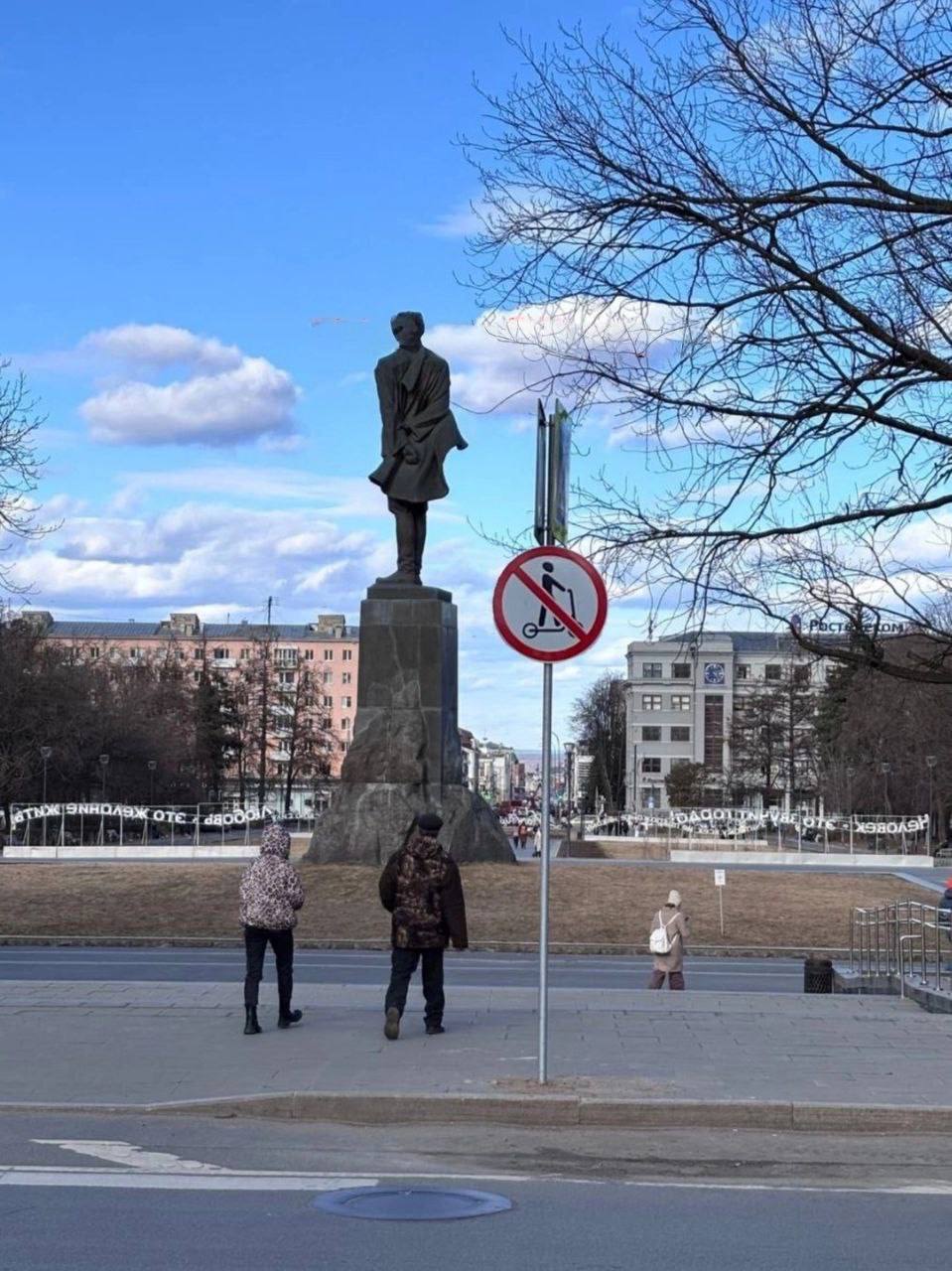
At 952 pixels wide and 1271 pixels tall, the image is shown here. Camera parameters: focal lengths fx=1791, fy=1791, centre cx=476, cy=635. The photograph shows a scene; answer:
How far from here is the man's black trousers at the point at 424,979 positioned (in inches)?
520

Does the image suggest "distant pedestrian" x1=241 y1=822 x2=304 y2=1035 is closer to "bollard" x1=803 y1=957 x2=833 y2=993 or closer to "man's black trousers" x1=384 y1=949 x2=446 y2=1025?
"man's black trousers" x1=384 y1=949 x2=446 y2=1025

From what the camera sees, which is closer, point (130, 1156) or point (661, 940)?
point (130, 1156)

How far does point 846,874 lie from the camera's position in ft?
129

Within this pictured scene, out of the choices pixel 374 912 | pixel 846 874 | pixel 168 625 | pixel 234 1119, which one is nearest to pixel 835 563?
pixel 234 1119

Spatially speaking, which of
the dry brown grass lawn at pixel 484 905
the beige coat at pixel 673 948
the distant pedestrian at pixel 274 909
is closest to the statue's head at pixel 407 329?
the dry brown grass lawn at pixel 484 905

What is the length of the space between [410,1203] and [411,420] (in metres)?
23.7

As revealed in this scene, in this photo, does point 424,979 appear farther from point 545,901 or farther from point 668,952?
point 668,952

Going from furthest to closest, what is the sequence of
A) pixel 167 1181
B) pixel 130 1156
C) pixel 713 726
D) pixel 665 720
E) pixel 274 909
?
pixel 665 720 < pixel 713 726 < pixel 274 909 < pixel 130 1156 < pixel 167 1181

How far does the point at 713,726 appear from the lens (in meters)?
159

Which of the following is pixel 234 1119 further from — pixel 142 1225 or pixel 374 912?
pixel 374 912

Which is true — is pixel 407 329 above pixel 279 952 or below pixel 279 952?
above

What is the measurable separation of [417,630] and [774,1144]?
20.8m

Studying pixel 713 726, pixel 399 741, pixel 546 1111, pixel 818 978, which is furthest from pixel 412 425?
pixel 713 726

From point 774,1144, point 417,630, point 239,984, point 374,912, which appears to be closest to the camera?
point 774,1144
